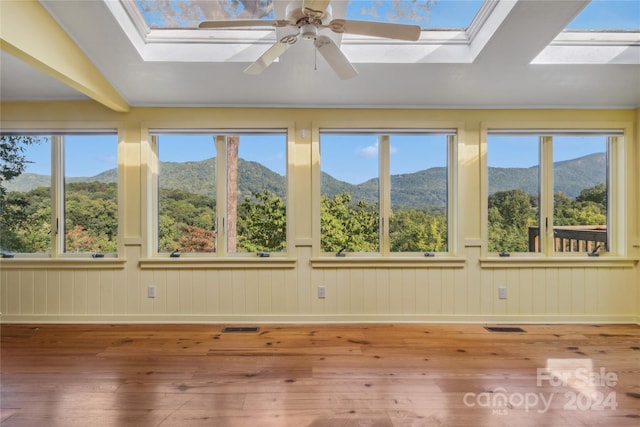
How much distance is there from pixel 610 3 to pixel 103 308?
5036 mm

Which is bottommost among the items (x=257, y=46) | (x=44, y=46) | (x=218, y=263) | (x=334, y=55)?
(x=218, y=263)

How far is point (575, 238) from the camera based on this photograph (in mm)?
3332

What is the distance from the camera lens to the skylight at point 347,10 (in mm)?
2307

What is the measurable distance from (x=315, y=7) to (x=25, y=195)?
12.0 ft

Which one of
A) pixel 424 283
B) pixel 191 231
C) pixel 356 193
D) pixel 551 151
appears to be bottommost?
pixel 424 283

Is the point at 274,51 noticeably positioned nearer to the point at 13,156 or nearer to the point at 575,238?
the point at 13,156

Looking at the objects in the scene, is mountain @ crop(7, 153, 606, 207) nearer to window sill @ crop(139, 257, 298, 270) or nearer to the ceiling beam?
window sill @ crop(139, 257, 298, 270)

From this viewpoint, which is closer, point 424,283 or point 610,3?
point 610,3

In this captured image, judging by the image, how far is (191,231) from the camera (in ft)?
11.0

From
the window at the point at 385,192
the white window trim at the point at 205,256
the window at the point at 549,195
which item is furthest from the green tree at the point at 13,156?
the window at the point at 549,195

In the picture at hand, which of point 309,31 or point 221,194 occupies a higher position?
point 309,31

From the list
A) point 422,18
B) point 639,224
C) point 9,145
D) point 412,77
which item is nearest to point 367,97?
point 412,77

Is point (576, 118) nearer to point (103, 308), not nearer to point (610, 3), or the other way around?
point (610, 3)

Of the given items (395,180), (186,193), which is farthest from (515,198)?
(186,193)
